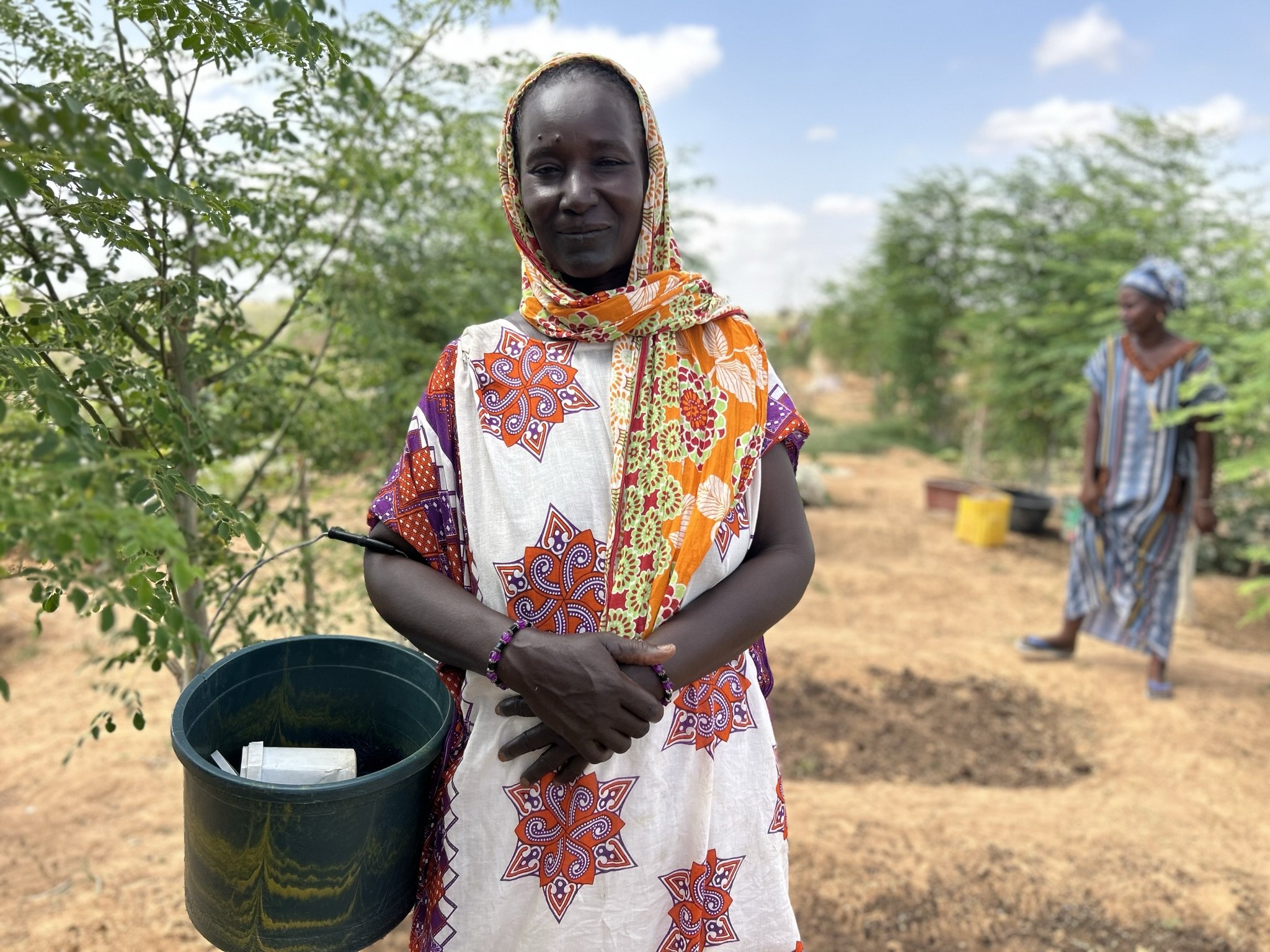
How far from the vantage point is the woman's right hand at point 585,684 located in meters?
1.27

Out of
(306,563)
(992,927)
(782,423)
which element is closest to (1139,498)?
(992,927)

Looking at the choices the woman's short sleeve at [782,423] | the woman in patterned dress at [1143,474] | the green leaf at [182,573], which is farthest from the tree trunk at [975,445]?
the green leaf at [182,573]

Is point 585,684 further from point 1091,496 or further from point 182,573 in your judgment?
point 1091,496

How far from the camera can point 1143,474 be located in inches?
192

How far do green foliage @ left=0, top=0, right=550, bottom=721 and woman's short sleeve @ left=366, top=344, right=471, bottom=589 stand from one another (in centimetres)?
24

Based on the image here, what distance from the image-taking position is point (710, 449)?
146 cm

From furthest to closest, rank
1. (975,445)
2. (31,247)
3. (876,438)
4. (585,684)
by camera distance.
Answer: (876,438)
(975,445)
(31,247)
(585,684)

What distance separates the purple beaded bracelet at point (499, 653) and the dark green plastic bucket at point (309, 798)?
0.40ft

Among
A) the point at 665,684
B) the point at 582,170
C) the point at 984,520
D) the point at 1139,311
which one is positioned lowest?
the point at 984,520

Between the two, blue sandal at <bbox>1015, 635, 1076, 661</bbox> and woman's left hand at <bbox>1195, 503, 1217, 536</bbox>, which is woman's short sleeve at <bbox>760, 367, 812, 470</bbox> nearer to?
woman's left hand at <bbox>1195, 503, 1217, 536</bbox>

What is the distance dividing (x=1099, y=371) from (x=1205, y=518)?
3.18 feet

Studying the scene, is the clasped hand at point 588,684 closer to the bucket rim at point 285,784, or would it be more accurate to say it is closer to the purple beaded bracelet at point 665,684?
the purple beaded bracelet at point 665,684

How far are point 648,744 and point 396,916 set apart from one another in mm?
454

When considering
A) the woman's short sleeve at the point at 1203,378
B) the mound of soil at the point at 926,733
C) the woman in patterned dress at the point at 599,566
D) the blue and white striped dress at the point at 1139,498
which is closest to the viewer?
the woman in patterned dress at the point at 599,566
